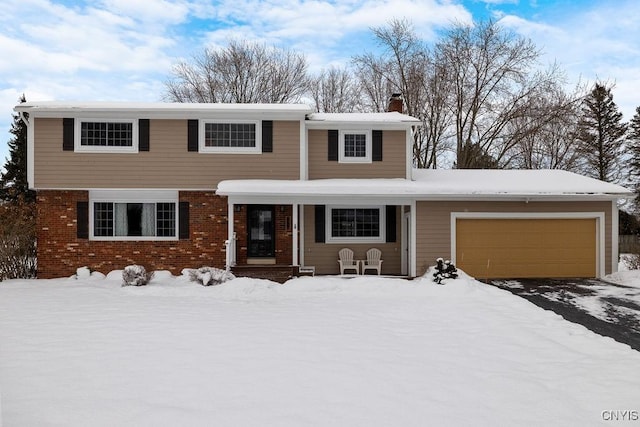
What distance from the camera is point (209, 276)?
10.5 m

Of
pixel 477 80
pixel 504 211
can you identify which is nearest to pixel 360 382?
pixel 504 211

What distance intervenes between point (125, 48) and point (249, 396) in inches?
634

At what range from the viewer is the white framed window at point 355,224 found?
12.8 m

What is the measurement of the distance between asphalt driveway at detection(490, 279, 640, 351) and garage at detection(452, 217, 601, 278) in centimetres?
52

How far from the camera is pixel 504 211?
39.6 ft

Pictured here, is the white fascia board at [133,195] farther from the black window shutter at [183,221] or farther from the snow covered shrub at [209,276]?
the snow covered shrub at [209,276]

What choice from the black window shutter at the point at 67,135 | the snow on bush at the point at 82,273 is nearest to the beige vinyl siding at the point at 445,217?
the snow on bush at the point at 82,273

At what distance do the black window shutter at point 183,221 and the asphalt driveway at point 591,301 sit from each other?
896 cm

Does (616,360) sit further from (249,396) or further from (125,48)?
(125,48)

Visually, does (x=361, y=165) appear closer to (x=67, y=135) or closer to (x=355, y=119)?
(x=355, y=119)

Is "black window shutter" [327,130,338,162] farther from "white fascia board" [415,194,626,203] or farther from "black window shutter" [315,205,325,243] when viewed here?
"white fascia board" [415,194,626,203]

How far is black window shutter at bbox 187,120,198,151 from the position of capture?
12.1 m

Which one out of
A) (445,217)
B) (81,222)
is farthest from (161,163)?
(445,217)

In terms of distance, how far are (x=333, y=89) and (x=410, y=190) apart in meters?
16.9
